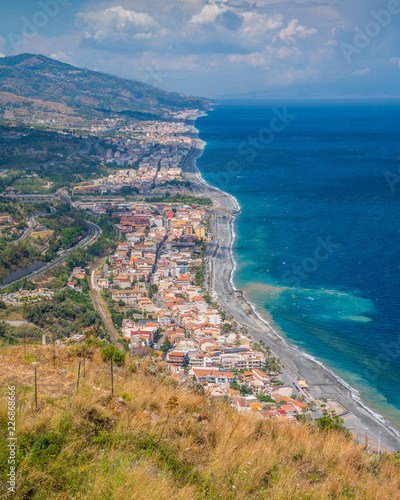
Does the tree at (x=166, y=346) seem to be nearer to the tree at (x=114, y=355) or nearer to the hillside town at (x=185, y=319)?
the hillside town at (x=185, y=319)

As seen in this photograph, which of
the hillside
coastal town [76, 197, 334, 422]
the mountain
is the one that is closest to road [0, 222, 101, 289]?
coastal town [76, 197, 334, 422]

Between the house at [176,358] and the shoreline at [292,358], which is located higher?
the shoreline at [292,358]

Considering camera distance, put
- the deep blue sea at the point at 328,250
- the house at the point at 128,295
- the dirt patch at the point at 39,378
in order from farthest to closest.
A: the house at the point at 128,295 < the deep blue sea at the point at 328,250 < the dirt patch at the point at 39,378

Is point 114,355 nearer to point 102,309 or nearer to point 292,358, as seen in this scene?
point 292,358

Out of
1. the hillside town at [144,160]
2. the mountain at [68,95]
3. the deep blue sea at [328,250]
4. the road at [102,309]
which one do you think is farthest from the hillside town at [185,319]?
the mountain at [68,95]

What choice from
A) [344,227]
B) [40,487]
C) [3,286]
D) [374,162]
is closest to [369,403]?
[40,487]

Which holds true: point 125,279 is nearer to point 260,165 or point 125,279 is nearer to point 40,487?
point 40,487
